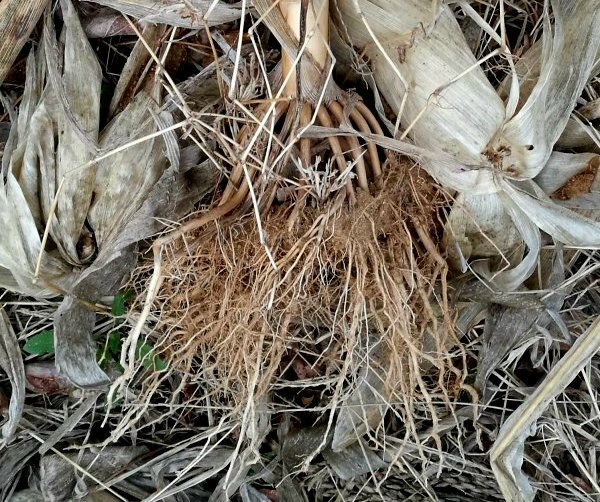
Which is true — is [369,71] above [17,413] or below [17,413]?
above

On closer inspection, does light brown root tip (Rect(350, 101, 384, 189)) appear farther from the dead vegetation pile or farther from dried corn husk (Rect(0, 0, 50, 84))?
dried corn husk (Rect(0, 0, 50, 84))

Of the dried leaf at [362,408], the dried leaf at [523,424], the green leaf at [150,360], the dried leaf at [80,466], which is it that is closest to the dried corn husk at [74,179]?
the green leaf at [150,360]

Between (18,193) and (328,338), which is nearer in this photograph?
(18,193)

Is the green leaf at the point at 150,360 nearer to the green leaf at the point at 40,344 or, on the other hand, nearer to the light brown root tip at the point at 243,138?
the green leaf at the point at 40,344

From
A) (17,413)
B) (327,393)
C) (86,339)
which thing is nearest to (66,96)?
(86,339)

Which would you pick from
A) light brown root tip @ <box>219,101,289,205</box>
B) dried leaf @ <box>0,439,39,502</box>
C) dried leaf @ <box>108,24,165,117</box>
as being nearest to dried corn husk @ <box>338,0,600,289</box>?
light brown root tip @ <box>219,101,289,205</box>

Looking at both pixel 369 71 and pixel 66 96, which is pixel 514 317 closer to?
pixel 369 71

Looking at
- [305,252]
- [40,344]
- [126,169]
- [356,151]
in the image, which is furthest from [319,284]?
[40,344]
